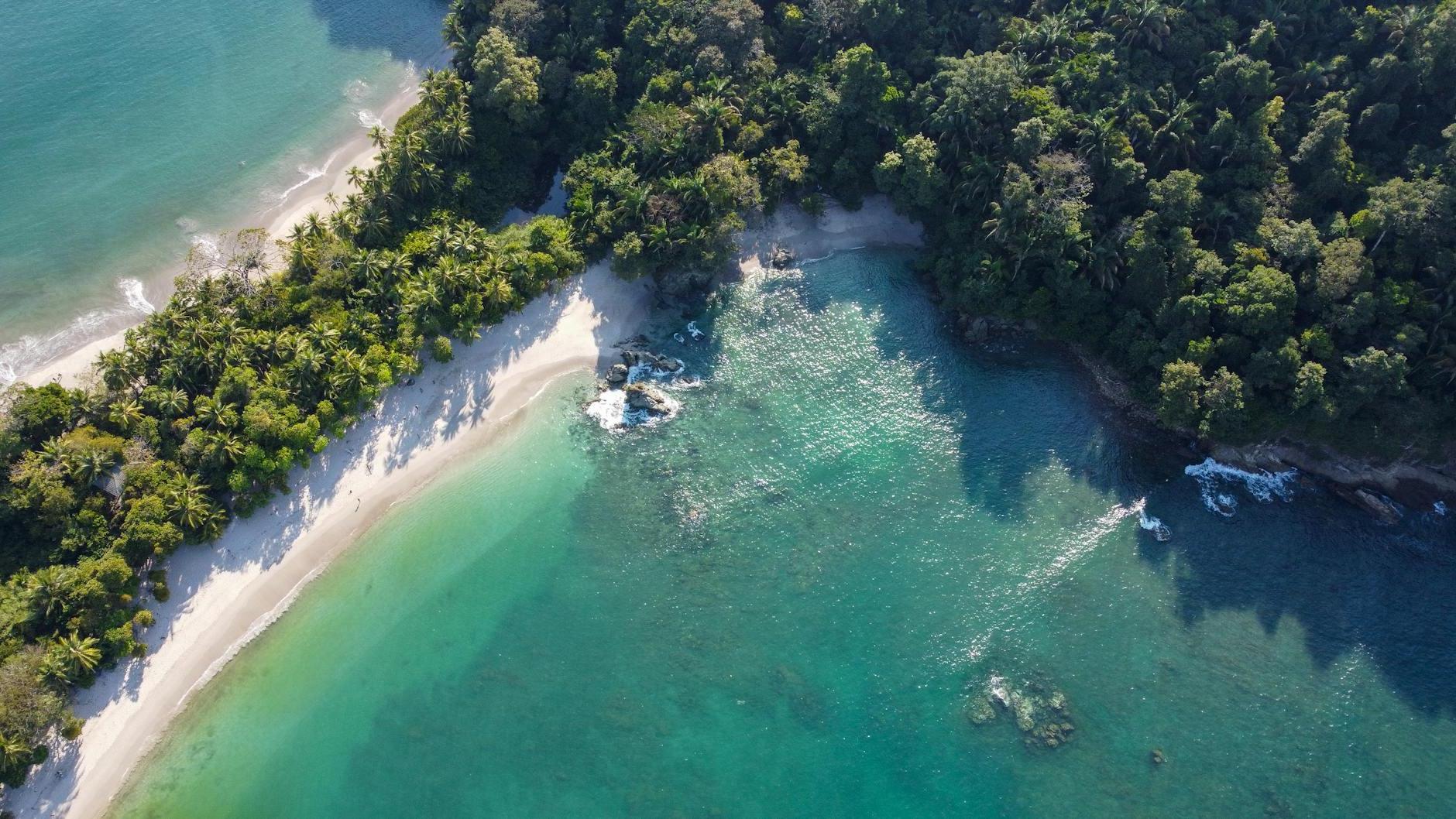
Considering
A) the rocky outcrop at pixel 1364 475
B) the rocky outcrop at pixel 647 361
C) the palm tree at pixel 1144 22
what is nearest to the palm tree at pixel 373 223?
the rocky outcrop at pixel 647 361

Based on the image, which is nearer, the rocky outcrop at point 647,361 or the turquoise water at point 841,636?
A: the turquoise water at point 841,636

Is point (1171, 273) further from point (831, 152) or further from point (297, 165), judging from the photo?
point (297, 165)

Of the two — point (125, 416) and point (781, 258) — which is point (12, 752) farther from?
point (781, 258)

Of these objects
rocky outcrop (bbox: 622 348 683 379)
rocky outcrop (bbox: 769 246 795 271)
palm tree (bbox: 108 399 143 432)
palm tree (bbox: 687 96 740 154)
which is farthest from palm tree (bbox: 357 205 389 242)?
rocky outcrop (bbox: 769 246 795 271)

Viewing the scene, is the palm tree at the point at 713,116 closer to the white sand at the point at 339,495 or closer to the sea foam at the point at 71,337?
→ the white sand at the point at 339,495

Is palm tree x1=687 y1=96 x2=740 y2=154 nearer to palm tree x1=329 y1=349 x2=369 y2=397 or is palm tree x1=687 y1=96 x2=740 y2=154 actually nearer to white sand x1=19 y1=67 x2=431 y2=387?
white sand x1=19 y1=67 x2=431 y2=387

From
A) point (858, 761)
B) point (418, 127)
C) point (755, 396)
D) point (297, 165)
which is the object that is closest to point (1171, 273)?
point (755, 396)
